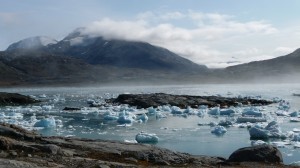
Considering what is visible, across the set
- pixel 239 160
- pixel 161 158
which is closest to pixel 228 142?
pixel 239 160

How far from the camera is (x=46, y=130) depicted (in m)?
28.9

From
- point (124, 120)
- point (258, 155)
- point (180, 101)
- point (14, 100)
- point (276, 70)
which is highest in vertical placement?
point (276, 70)

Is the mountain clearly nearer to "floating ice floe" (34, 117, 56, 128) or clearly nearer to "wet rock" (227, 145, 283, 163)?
"floating ice floe" (34, 117, 56, 128)

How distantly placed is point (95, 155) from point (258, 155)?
5942 millimetres

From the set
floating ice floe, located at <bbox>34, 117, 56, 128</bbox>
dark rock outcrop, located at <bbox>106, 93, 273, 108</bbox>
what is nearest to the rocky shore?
floating ice floe, located at <bbox>34, 117, 56, 128</bbox>

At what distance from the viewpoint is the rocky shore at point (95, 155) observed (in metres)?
12.6

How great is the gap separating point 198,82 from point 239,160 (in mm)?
169373

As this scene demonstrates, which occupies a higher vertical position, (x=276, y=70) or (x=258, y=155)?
(x=276, y=70)

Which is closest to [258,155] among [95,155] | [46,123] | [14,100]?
[95,155]

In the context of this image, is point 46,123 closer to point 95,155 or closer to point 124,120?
point 124,120

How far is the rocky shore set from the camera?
1263cm

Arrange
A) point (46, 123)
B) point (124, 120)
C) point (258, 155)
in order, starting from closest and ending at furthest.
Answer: point (258, 155), point (46, 123), point (124, 120)

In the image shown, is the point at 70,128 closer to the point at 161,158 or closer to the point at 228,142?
the point at 228,142

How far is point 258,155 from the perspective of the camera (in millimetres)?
16188
